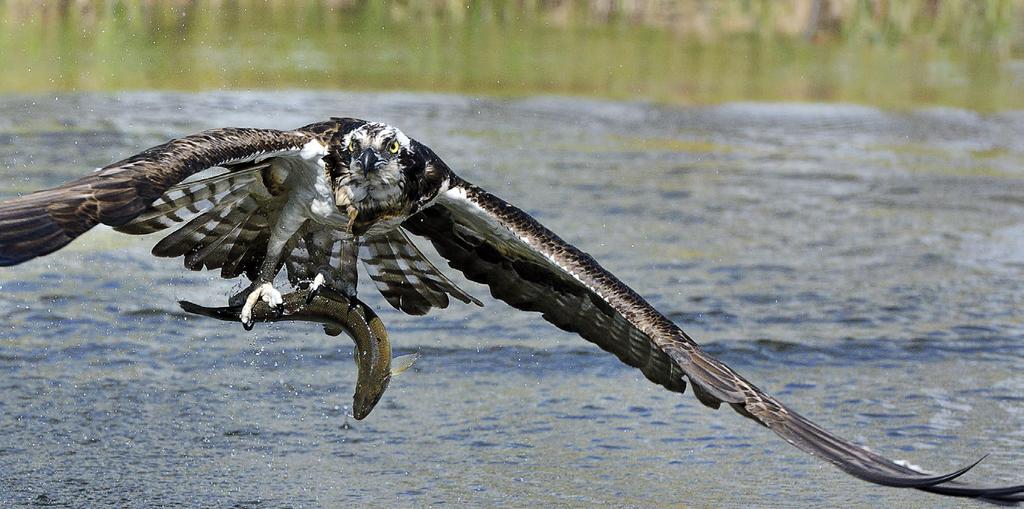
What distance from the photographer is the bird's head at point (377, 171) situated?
22.0 ft

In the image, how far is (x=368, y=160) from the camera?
6680 millimetres

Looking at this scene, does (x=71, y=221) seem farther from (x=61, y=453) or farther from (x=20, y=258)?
(x=61, y=453)

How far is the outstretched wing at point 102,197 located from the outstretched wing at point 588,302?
4.36ft

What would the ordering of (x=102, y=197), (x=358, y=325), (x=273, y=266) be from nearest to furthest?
(x=102, y=197) < (x=358, y=325) < (x=273, y=266)

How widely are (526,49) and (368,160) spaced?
1127cm

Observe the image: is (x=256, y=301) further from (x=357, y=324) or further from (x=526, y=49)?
(x=526, y=49)

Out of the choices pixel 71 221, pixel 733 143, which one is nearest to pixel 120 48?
pixel 733 143

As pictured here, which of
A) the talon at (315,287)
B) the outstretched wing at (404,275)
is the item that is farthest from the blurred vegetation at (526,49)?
the talon at (315,287)

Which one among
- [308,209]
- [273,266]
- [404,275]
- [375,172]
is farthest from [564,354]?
[375,172]

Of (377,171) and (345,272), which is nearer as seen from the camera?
(377,171)

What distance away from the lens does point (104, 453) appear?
290 inches

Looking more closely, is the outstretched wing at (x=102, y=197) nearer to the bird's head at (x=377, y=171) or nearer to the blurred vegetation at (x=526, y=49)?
the bird's head at (x=377, y=171)

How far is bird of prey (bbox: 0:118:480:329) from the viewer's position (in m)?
6.64

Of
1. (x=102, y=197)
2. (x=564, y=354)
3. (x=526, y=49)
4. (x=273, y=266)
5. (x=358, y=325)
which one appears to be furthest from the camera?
(x=526, y=49)
